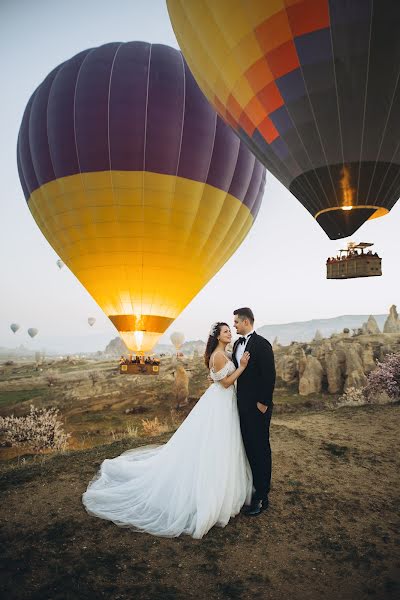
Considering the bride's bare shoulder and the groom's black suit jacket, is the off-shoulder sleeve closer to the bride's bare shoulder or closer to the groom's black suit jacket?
the bride's bare shoulder

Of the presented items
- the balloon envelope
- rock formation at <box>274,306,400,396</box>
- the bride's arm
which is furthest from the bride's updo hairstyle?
the balloon envelope

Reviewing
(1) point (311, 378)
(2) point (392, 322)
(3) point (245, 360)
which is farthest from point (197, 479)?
(2) point (392, 322)

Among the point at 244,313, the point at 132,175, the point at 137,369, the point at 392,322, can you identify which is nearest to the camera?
the point at 244,313

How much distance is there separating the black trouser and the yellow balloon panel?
33.3 feet

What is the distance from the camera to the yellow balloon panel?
508 inches

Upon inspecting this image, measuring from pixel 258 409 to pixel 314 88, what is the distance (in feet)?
25.5

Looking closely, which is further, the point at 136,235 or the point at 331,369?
the point at 331,369

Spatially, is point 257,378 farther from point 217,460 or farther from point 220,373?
point 217,460

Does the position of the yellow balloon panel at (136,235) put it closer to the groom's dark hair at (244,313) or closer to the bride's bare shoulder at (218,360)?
the groom's dark hair at (244,313)

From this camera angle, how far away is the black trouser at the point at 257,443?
160 inches

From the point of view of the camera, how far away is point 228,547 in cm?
332

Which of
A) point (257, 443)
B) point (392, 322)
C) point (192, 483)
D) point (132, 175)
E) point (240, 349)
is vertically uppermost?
point (132, 175)

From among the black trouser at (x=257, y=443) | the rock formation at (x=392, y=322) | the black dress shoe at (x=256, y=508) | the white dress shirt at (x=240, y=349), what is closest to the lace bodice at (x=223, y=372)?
the white dress shirt at (x=240, y=349)

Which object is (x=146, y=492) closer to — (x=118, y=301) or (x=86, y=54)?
(x=118, y=301)
